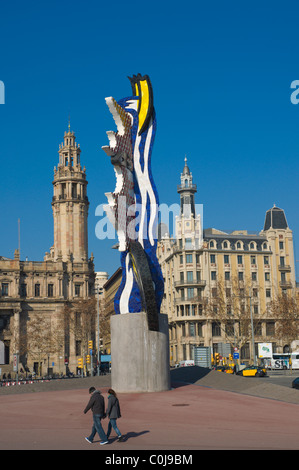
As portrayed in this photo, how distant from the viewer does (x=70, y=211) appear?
10500 centimetres

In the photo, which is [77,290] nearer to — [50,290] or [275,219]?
[50,290]

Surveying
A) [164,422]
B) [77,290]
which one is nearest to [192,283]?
[77,290]

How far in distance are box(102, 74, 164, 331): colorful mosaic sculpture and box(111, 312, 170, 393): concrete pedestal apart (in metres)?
0.62

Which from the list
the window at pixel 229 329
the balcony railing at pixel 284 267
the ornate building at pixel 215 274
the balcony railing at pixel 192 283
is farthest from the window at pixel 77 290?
the balcony railing at pixel 284 267

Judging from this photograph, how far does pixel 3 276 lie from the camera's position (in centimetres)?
9688

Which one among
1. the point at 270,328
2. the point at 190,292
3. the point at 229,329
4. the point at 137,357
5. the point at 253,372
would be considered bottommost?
the point at 253,372

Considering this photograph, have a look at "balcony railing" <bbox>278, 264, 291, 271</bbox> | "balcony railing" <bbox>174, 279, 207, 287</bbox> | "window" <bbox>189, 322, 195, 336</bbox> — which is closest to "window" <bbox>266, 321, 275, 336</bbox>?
"balcony railing" <bbox>278, 264, 291, 271</bbox>

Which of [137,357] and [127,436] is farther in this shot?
[137,357]

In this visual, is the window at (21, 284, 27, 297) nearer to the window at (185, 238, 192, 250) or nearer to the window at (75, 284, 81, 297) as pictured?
the window at (75, 284, 81, 297)

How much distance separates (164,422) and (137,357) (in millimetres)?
10533

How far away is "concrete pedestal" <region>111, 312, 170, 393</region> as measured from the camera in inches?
1207

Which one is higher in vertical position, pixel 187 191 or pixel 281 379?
pixel 187 191

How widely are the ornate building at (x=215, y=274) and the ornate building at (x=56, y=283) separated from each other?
1673 centimetres

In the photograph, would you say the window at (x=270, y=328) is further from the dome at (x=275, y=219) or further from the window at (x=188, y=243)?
the window at (x=188, y=243)
